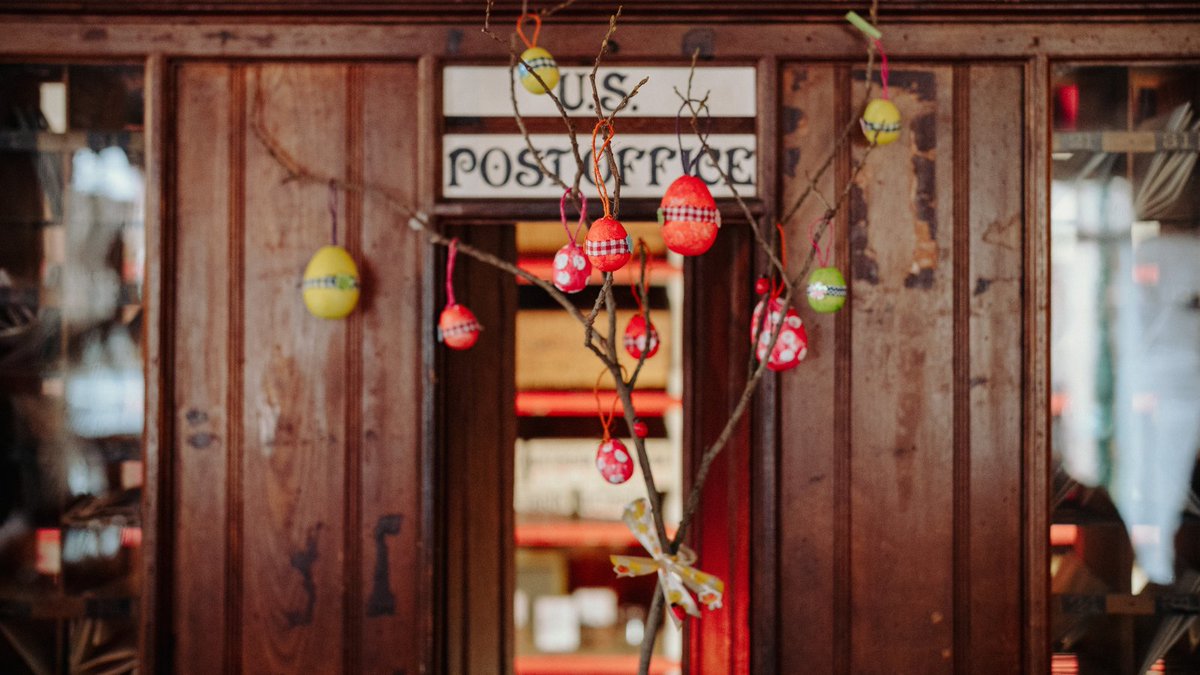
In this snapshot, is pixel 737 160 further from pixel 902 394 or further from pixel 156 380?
pixel 156 380

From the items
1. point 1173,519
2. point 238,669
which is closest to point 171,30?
point 238,669

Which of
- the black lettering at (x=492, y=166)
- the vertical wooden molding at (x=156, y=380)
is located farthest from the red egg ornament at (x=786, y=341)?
the vertical wooden molding at (x=156, y=380)

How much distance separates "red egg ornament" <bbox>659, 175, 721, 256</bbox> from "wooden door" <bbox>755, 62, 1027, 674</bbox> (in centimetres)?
83

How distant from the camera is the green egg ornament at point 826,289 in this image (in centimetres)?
182

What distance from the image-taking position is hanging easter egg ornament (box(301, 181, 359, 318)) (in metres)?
2.06

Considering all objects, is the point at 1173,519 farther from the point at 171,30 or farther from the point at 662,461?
the point at 171,30

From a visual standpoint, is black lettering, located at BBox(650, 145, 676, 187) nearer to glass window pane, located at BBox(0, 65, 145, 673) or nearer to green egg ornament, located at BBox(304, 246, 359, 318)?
green egg ornament, located at BBox(304, 246, 359, 318)

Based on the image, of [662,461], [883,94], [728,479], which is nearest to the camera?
[883,94]

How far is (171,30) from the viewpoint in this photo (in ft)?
7.16

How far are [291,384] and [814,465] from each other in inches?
59.0

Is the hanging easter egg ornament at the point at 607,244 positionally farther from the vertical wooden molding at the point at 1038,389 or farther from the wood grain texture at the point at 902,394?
the vertical wooden molding at the point at 1038,389

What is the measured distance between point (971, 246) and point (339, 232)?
5.86 ft

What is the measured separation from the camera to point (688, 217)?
1.45 m

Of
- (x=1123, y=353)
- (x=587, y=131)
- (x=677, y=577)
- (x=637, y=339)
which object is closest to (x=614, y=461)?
(x=677, y=577)
